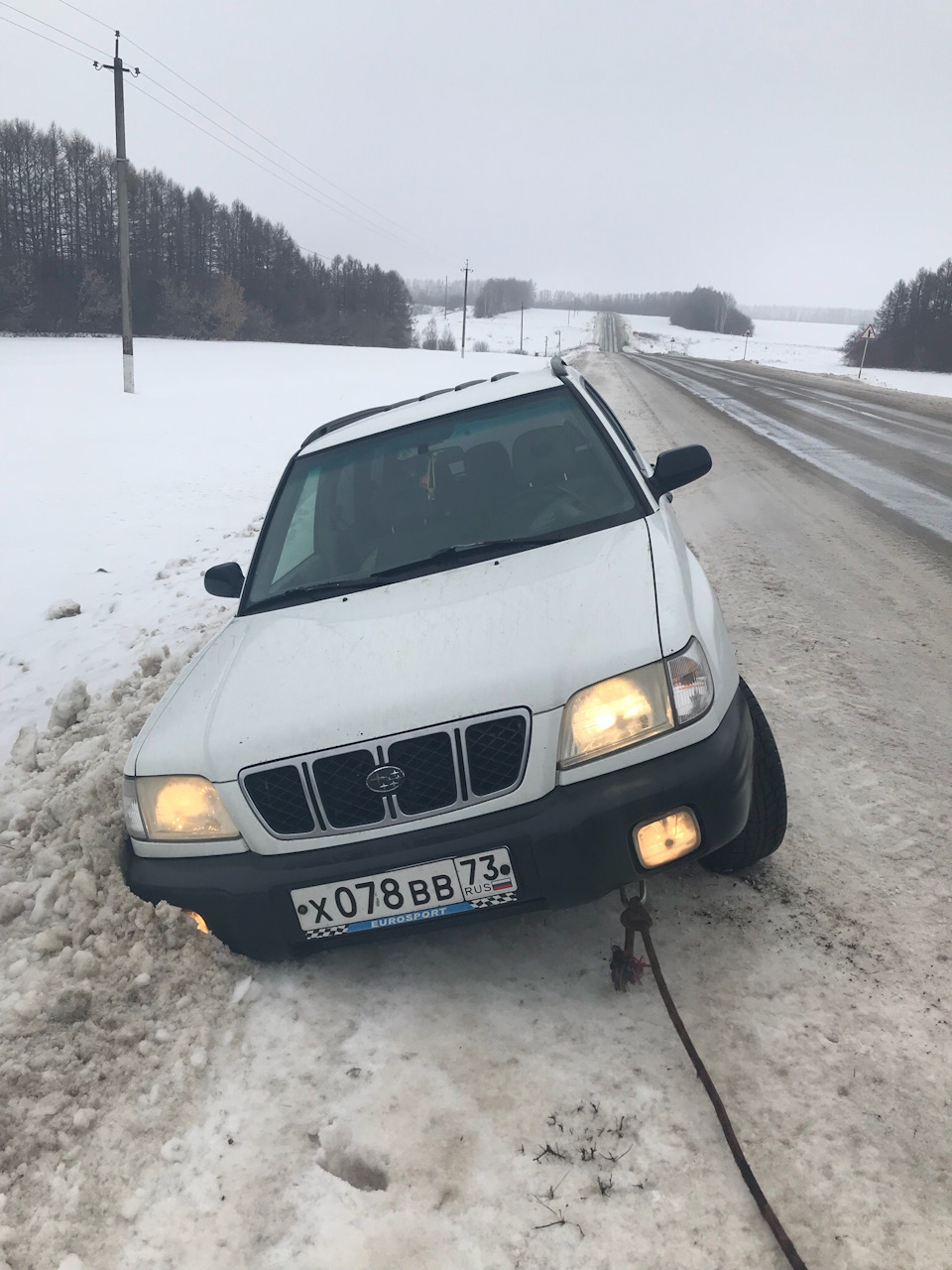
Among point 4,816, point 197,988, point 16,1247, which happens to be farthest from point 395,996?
point 4,816

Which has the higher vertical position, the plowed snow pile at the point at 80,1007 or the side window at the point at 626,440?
the side window at the point at 626,440

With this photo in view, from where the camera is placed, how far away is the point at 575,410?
3518 millimetres

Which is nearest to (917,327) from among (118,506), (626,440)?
(118,506)

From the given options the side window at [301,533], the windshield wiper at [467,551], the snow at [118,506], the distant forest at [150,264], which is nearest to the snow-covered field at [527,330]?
the distant forest at [150,264]

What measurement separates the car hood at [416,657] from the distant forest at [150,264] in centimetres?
5091

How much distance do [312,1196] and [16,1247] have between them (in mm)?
624

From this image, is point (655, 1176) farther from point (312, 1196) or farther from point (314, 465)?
point (314, 465)

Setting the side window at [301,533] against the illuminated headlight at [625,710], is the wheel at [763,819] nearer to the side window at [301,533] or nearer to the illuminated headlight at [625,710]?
the illuminated headlight at [625,710]

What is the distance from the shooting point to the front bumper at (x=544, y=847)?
2092 mm

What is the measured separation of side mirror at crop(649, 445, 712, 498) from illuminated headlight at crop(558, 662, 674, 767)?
141 centimetres

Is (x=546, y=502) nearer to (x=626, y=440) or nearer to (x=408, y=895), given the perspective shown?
(x=626, y=440)

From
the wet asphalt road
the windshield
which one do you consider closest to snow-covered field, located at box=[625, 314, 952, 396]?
the wet asphalt road

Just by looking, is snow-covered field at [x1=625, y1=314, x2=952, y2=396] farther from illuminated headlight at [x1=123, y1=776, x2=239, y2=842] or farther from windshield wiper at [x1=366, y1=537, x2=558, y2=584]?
illuminated headlight at [x1=123, y1=776, x2=239, y2=842]

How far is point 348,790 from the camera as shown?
7.09 ft
